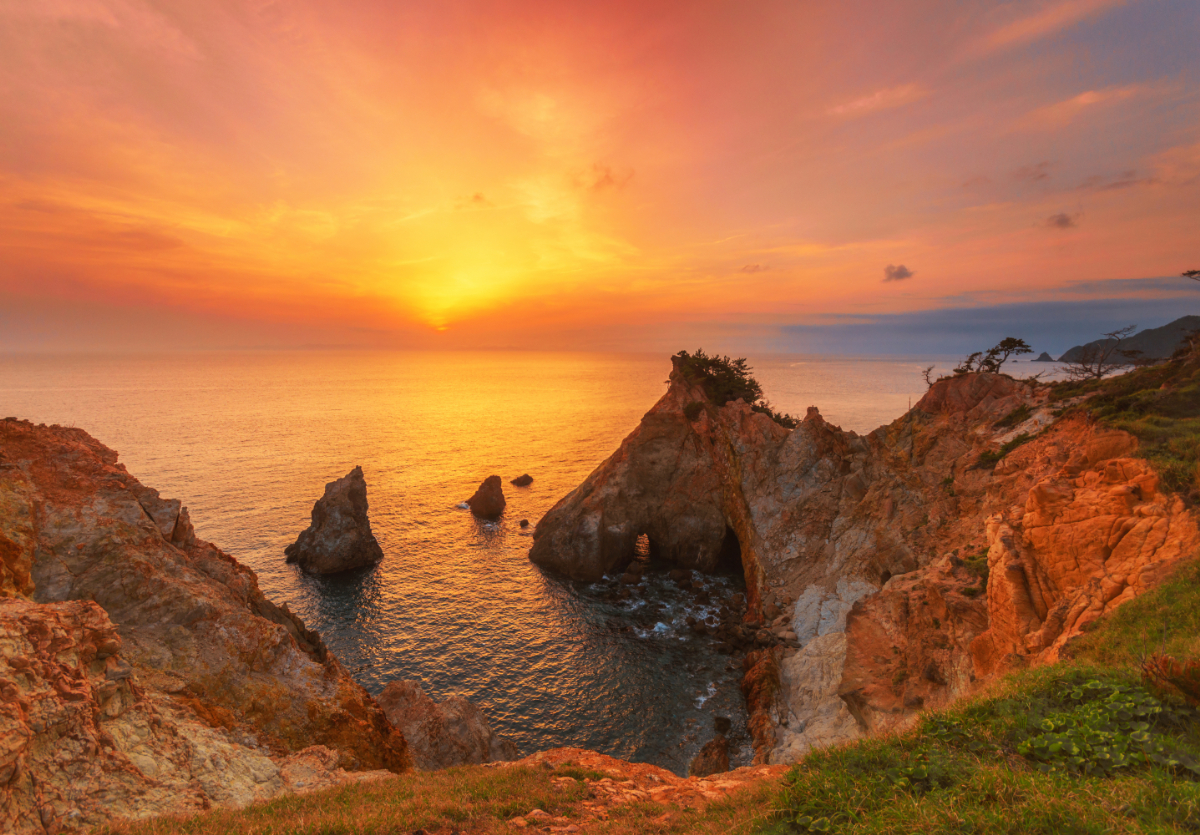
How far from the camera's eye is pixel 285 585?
43.8 metres

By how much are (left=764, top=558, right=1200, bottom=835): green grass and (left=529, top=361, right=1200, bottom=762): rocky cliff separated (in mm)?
1676

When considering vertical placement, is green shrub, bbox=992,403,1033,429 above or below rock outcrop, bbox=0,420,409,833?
above

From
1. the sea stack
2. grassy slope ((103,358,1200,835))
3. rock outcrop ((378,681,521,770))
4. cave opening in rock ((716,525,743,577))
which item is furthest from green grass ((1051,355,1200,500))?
the sea stack

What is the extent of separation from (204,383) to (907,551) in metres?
239

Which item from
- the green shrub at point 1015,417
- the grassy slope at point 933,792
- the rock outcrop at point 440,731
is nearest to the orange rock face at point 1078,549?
the grassy slope at point 933,792

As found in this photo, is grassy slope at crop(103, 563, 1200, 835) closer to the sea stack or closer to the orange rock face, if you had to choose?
the orange rock face

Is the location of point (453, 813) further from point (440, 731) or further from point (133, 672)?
point (440, 731)

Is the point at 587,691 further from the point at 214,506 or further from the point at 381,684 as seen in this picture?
the point at 214,506

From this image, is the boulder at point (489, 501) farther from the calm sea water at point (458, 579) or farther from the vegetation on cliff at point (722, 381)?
the vegetation on cliff at point (722, 381)

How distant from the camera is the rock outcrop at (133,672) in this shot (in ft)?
33.6

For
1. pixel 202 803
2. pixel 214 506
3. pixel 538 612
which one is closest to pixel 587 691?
pixel 538 612

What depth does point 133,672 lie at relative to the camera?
44.3 ft

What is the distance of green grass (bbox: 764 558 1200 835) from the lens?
627 centimetres

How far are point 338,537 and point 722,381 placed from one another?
4396cm
